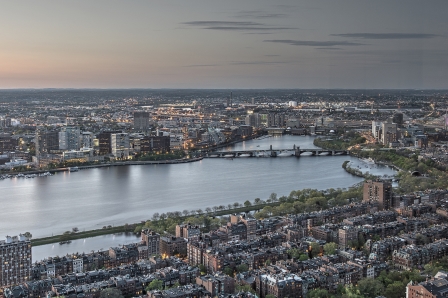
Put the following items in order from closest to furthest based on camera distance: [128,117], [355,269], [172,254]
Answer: [355,269], [172,254], [128,117]

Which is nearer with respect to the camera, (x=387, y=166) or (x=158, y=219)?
(x=158, y=219)

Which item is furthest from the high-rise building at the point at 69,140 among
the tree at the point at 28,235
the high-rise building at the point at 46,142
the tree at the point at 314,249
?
the tree at the point at 314,249

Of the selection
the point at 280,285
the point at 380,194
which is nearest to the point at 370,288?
the point at 280,285

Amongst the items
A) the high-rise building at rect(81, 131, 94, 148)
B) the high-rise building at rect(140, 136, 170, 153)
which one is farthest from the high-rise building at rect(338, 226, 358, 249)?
the high-rise building at rect(81, 131, 94, 148)

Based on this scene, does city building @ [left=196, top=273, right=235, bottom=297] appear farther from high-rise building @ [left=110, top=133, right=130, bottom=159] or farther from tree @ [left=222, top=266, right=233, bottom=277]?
high-rise building @ [left=110, top=133, right=130, bottom=159]

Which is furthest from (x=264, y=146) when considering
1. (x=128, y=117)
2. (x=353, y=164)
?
(x=128, y=117)

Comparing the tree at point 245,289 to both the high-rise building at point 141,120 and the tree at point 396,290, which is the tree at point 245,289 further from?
the high-rise building at point 141,120

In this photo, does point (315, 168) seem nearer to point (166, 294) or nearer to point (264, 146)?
point (264, 146)

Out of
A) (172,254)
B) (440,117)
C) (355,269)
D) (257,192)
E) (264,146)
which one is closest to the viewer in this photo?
(355,269)
